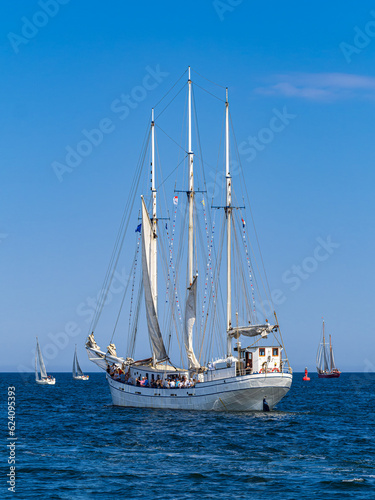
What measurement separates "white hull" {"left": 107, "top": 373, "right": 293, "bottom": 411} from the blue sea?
1383 mm

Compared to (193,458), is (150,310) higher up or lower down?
higher up

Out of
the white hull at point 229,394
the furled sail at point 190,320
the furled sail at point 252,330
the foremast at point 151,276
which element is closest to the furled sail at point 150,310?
the foremast at point 151,276

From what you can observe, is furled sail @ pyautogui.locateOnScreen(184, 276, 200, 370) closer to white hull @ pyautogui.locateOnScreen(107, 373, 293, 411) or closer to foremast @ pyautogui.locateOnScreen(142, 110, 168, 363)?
foremast @ pyautogui.locateOnScreen(142, 110, 168, 363)

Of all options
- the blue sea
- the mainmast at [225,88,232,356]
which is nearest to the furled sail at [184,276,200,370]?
the mainmast at [225,88,232,356]

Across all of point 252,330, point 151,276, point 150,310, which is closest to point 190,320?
point 150,310

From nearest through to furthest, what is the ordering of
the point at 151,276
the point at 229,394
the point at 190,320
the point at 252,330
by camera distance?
1. the point at 229,394
2. the point at 252,330
3. the point at 190,320
4. the point at 151,276

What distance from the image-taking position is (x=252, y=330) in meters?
70.4

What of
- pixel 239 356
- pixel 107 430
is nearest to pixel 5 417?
pixel 107 430

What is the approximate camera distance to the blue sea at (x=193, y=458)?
35.3 meters

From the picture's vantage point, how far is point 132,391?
254ft

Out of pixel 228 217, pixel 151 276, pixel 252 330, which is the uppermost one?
pixel 228 217

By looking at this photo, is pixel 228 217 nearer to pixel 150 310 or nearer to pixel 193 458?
pixel 150 310

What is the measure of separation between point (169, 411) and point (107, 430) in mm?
14510

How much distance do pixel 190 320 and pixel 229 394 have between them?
38.7 feet
